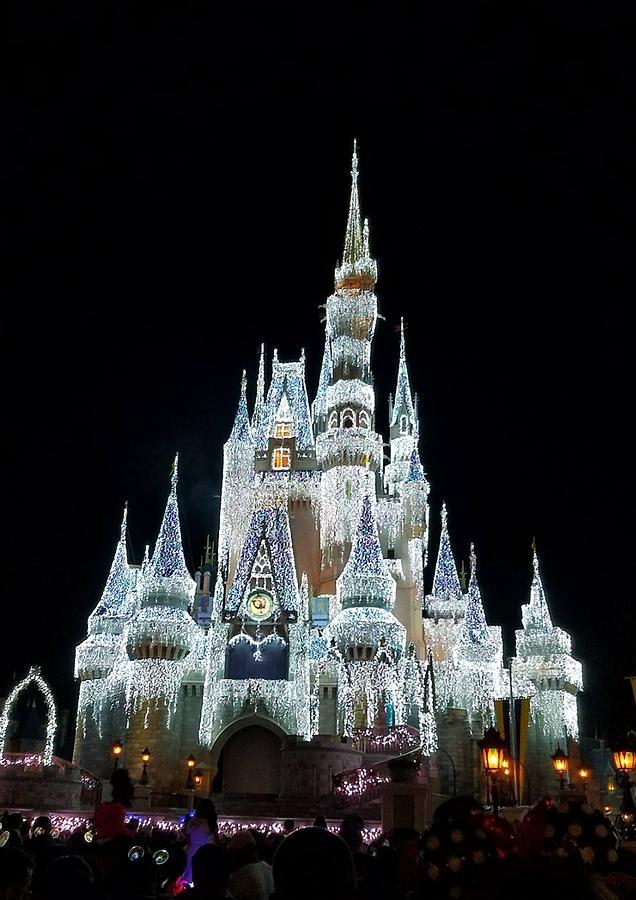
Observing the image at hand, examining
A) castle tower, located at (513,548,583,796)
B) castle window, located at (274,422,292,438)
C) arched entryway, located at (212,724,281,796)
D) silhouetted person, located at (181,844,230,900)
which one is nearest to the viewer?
silhouetted person, located at (181,844,230,900)

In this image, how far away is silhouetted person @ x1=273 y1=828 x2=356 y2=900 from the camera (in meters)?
2.62

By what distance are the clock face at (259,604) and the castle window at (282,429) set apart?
467 inches

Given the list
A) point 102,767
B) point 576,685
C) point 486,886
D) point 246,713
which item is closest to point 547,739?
point 576,685

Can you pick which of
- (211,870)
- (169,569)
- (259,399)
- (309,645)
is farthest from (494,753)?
(259,399)

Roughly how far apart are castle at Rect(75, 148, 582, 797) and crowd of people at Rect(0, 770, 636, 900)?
22327mm

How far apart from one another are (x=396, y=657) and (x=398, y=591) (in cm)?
956

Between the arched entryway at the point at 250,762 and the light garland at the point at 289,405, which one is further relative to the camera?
the light garland at the point at 289,405

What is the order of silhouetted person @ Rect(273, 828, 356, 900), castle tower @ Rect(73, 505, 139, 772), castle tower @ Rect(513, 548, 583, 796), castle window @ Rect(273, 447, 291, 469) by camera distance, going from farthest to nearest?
castle window @ Rect(273, 447, 291, 469), castle tower @ Rect(513, 548, 583, 796), castle tower @ Rect(73, 505, 139, 772), silhouetted person @ Rect(273, 828, 356, 900)

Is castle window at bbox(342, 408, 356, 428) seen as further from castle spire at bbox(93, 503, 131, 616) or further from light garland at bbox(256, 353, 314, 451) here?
castle spire at bbox(93, 503, 131, 616)

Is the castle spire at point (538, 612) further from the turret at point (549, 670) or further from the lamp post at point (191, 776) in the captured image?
the lamp post at point (191, 776)

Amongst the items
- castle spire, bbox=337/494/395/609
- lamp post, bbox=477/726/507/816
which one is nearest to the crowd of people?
lamp post, bbox=477/726/507/816

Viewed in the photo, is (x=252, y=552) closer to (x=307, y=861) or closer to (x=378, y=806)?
(x=378, y=806)

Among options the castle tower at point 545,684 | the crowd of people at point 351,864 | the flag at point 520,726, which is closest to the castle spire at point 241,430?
the castle tower at point 545,684

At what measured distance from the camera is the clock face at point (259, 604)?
36156 mm
